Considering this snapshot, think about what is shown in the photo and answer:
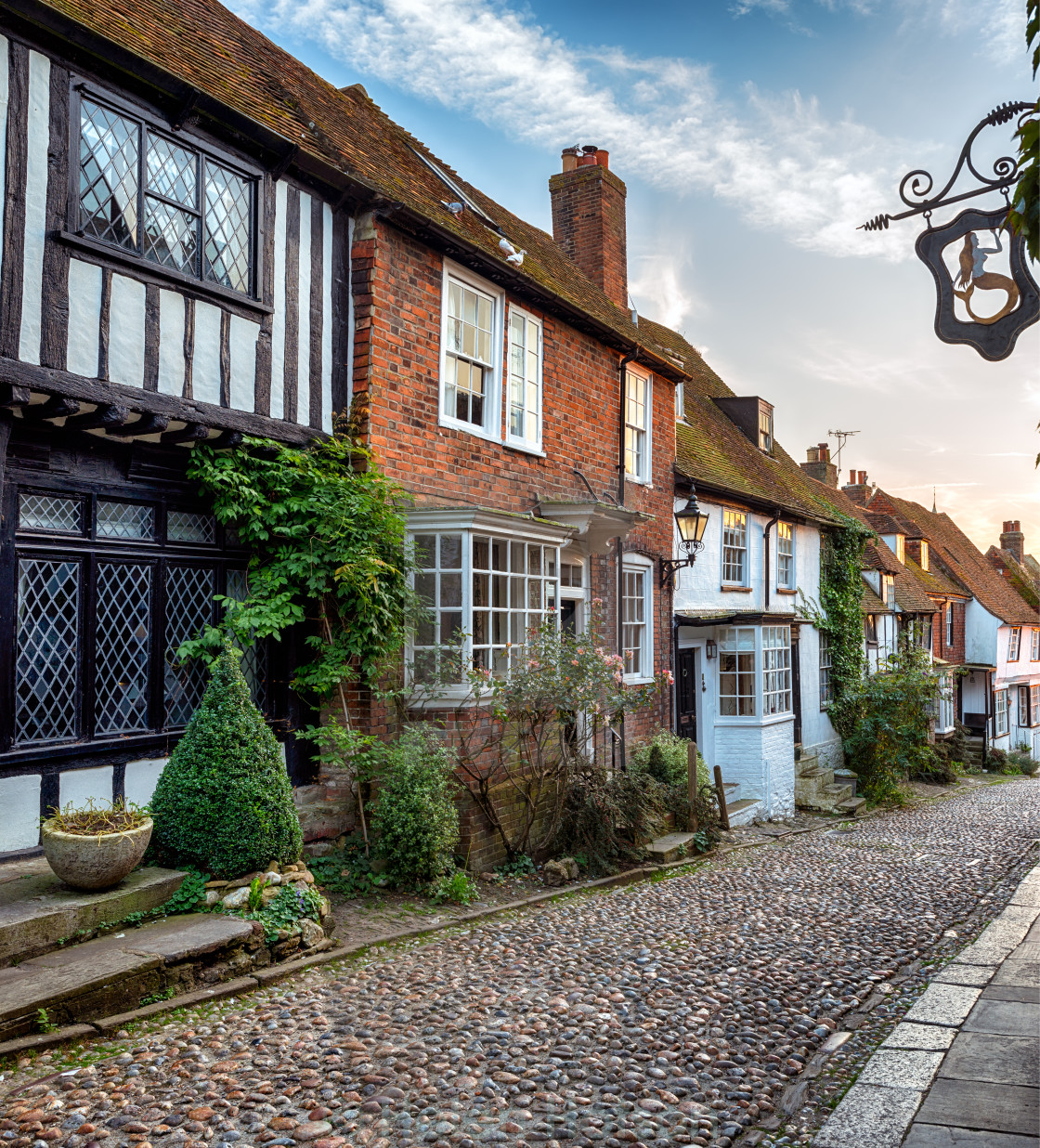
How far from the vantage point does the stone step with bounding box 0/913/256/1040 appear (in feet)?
14.7

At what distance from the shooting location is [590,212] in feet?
51.5

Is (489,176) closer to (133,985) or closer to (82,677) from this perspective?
(82,677)

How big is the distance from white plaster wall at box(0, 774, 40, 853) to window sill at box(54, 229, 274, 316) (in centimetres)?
359

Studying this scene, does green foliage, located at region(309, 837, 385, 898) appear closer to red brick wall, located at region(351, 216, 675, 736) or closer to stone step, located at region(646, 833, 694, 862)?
red brick wall, located at region(351, 216, 675, 736)

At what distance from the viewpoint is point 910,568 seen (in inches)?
1221

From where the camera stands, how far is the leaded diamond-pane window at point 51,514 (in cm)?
616

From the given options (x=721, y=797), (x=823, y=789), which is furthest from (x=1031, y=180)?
(x=823, y=789)

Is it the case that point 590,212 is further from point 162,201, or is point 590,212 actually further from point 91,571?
point 91,571

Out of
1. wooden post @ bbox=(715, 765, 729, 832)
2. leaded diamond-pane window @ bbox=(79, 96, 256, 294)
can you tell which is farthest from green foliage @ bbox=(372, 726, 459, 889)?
wooden post @ bbox=(715, 765, 729, 832)

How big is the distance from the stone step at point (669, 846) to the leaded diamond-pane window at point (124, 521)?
20.5ft

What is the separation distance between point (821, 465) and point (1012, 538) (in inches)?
791

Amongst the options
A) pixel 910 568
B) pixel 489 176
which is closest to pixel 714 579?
pixel 489 176

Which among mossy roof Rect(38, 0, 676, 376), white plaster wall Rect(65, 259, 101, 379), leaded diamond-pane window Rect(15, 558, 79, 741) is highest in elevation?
mossy roof Rect(38, 0, 676, 376)

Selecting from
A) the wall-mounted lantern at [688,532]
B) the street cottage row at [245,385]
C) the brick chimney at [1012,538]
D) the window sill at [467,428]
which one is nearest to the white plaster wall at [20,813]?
the street cottage row at [245,385]
